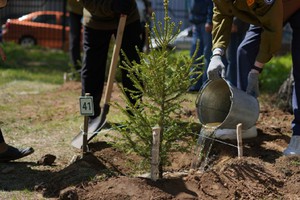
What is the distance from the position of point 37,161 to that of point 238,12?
6.17ft

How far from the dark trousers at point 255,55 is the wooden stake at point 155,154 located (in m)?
1.44

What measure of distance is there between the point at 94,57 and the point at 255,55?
4.62 feet

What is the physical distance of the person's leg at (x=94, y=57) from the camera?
559 cm

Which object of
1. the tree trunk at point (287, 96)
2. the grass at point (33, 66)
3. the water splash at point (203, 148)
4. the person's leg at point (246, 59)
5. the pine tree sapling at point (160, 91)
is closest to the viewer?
the pine tree sapling at point (160, 91)

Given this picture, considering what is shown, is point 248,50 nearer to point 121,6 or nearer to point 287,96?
point 121,6

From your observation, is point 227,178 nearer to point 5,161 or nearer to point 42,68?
point 5,161

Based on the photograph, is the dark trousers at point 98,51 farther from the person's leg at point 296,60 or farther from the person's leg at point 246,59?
the person's leg at point 296,60

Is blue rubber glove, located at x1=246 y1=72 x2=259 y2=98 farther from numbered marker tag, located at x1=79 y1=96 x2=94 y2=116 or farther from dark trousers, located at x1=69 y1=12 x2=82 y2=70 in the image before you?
dark trousers, located at x1=69 y1=12 x2=82 y2=70

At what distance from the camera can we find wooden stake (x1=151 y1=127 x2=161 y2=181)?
150 inches

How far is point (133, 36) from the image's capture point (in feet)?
18.3

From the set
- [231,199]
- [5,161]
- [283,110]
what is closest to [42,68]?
[283,110]

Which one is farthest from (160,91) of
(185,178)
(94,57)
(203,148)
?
(94,57)

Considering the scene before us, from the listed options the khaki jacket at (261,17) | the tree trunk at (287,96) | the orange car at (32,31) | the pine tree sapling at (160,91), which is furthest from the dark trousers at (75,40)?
the orange car at (32,31)

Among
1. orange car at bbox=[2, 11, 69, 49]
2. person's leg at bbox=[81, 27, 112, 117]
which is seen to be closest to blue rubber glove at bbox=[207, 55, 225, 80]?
person's leg at bbox=[81, 27, 112, 117]
